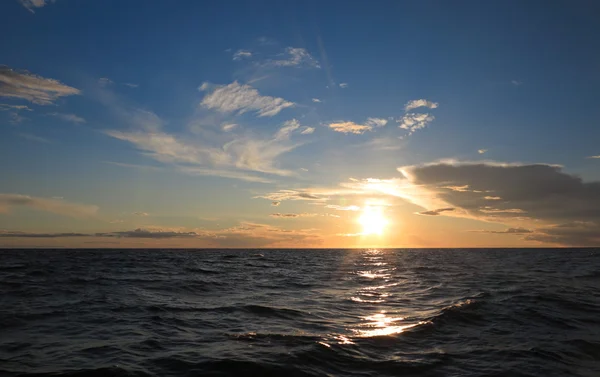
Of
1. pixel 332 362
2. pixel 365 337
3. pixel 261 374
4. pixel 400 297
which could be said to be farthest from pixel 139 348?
pixel 400 297

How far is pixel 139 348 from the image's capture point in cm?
1129

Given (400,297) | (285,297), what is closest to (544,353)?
(400,297)

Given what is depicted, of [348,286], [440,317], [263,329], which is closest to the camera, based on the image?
[263,329]

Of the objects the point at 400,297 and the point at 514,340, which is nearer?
the point at 514,340

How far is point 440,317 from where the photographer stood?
51.7 ft

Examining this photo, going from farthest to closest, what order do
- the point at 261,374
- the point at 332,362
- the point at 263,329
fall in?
1. the point at 263,329
2. the point at 332,362
3. the point at 261,374

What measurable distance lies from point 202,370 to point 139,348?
115 inches

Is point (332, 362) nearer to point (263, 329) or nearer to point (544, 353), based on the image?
point (263, 329)

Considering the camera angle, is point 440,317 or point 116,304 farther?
point 116,304

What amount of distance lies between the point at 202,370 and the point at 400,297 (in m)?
15.6

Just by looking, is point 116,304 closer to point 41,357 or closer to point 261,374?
point 41,357

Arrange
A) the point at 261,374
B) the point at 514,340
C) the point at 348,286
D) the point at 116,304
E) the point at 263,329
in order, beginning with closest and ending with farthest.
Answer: the point at 261,374
the point at 514,340
the point at 263,329
the point at 116,304
the point at 348,286

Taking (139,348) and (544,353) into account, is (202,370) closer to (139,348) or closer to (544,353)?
(139,348)

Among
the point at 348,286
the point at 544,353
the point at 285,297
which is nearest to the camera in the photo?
the point at 544,353
